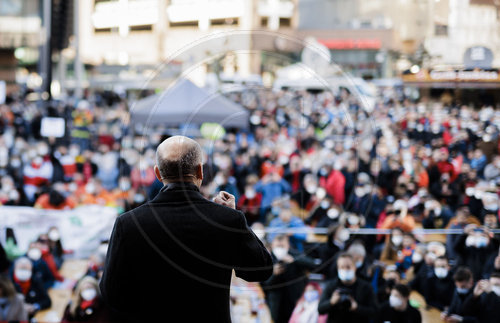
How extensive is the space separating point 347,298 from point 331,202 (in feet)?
11.7

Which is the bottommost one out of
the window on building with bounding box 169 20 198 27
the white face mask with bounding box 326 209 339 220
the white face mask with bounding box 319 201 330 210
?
the white face mask with bounding box 326 209 339 220

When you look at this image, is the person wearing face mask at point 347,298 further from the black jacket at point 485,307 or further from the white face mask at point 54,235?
the white face mask at point 54,235

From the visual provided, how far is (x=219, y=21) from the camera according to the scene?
56.0m

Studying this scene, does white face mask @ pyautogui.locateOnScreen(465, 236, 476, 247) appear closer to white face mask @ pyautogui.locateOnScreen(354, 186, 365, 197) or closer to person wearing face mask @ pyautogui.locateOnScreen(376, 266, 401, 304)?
person wearing face mask @ pyautogui.locateOnScreen(376, 266, 401, 304)

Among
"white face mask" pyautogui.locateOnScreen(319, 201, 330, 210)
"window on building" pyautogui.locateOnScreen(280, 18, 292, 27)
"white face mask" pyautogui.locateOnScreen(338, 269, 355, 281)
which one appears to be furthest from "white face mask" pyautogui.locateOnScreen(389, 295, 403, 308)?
"window on building" pyautogui.locateOnScreen(280, 18, 292, 27)

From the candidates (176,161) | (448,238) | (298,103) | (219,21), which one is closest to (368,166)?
(448,238)

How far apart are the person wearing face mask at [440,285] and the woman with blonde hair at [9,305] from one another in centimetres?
402

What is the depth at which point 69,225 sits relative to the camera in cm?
731

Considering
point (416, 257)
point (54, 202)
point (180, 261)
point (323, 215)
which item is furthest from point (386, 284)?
point (54, 202)

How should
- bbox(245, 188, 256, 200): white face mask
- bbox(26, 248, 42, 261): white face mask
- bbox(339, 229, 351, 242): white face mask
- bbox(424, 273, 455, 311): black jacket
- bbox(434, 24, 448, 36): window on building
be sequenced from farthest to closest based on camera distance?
bbox(434, 24, 448, 36): window on building, bbox(245, 188, 256, 200): white face mask, bbox(26, 248, 42, 261): white face mask, bbox(339, 229, 351, 242): white face mask, bbox(424, 273, 455, 311): black jacket

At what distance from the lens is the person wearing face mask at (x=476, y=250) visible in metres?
6.38

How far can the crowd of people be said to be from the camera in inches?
215

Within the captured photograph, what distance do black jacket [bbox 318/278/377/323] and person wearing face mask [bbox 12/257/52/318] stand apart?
2980mm

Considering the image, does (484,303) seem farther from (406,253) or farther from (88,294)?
(88,294)
